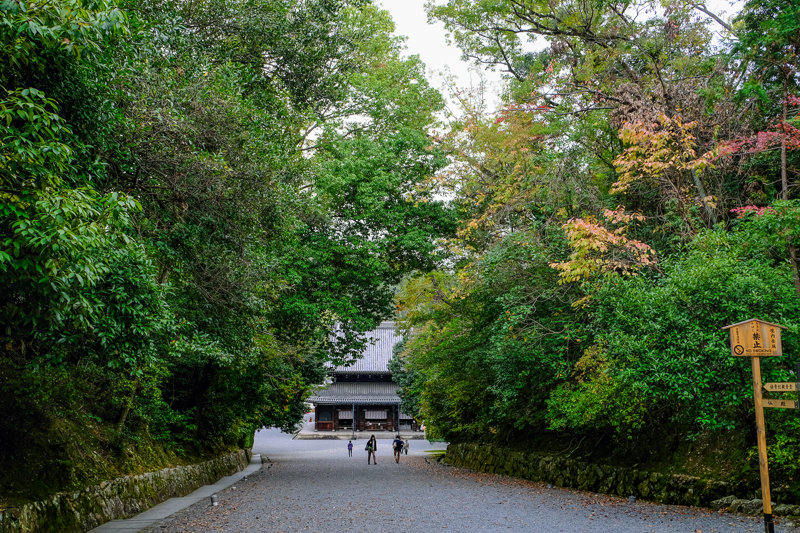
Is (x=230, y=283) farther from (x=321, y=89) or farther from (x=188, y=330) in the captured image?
(x=321, y=89)

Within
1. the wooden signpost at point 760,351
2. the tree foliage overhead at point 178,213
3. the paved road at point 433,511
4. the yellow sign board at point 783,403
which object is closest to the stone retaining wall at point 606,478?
the paved road at point 433,511

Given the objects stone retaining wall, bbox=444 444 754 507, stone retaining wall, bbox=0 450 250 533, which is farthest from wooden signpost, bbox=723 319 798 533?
stone retaining wall, bbox=0 450 250 533

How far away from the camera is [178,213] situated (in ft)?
27.6

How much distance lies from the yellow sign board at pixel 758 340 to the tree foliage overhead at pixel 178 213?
659 cm

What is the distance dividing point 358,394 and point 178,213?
41045mm

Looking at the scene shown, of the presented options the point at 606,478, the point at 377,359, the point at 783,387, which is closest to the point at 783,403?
the point at 783,387

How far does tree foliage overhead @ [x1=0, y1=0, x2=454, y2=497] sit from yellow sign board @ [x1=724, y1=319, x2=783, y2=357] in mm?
6590

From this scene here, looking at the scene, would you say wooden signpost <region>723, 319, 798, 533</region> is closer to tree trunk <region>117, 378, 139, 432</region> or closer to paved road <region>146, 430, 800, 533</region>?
paved road <region>146, 430, 800, 533</region>

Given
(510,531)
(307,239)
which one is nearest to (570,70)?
(307,239)

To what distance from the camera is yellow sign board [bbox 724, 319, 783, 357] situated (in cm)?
638

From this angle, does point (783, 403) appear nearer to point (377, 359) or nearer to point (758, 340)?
point (758, 340)

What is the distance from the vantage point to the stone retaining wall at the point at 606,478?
960cm

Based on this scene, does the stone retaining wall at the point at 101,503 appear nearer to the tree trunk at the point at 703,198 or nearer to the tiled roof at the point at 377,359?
the tree trunk at the point at 703,198

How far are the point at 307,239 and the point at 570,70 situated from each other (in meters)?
8.79
